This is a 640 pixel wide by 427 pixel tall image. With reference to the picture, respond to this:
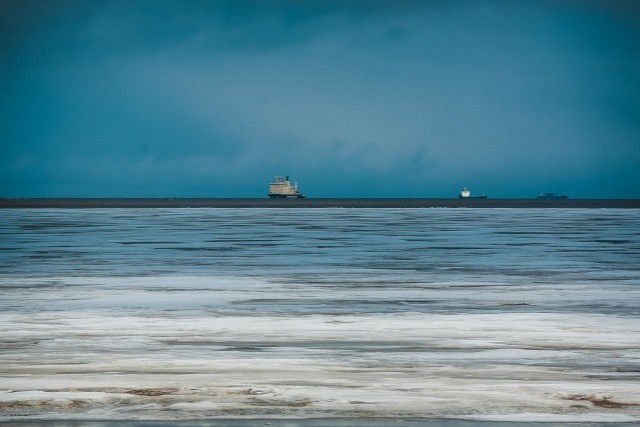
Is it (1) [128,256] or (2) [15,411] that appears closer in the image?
(2) [15,411]

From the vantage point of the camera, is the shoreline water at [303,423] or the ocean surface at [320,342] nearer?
the shoreline water at [303,423]

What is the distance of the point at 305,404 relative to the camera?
6516mm

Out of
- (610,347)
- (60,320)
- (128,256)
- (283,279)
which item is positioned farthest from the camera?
(128,256)

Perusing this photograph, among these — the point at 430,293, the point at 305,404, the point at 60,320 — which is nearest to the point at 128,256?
the point at 430,293

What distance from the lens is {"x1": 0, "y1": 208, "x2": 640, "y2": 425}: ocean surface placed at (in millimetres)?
6527

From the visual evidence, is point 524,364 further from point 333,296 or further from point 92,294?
point 92,294

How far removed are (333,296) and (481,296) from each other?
2062mm

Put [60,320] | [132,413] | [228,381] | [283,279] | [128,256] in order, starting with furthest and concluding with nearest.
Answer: [128,256] → [283,279] → [60,320] → [228,381] → [132,413]

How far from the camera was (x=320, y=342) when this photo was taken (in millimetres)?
9375

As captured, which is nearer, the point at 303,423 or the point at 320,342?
the point at 303,423

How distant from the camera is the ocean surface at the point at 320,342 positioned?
653 centimetres

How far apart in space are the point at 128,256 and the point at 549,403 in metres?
17.8

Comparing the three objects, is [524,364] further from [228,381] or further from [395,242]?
[395,242]

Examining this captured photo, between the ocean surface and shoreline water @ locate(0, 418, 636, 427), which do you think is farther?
the ocean surface
